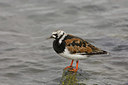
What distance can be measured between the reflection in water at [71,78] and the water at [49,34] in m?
0.19

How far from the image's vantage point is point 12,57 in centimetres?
1299

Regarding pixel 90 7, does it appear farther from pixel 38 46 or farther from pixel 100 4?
pixel 38 46

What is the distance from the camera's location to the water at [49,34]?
1100cm

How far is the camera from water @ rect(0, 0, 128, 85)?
11000 millimetres

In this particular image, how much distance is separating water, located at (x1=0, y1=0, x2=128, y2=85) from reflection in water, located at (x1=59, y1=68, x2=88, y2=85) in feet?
0.64

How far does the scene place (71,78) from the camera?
410 inches

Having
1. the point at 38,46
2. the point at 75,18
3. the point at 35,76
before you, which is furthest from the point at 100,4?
the point at 35,76

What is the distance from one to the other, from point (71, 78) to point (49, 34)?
5915 mm

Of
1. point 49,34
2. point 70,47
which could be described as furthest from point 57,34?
point 49,34

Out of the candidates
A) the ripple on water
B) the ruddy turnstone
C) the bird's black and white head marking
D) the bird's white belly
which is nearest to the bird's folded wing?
the ruddy turnstone

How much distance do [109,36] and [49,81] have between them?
232 inches

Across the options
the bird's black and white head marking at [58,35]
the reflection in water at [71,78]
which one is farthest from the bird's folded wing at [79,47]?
the reflection in water at [71,78]

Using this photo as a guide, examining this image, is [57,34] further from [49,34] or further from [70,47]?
[49,34]

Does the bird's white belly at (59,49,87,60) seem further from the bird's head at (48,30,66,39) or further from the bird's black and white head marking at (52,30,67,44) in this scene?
the bird's head at (48,30,66,39)
